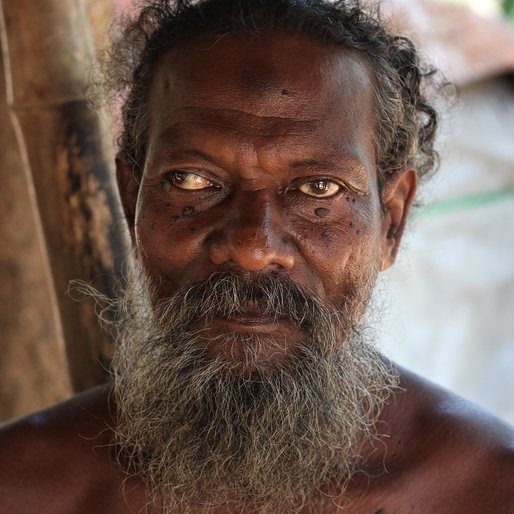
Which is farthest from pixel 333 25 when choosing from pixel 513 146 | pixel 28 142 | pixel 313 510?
pixel 513 146

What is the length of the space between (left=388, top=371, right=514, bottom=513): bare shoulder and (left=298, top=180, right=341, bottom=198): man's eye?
642mm

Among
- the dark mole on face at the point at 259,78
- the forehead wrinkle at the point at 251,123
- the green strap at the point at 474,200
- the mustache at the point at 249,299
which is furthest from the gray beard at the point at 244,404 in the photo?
the green strap at the point at 474,200

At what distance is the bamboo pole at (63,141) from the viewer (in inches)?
110

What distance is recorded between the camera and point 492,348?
5.73m

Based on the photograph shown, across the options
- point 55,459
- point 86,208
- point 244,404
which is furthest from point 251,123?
point 55,459

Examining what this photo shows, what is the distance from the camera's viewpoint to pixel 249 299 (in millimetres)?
2107

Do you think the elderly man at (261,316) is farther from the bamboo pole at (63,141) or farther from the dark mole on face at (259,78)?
the bamboo pole at (63,141)

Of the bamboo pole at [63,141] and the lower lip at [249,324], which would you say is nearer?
the lower lip at [249,324]

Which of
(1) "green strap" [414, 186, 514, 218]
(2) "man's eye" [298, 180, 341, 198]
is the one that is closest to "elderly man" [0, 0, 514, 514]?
(2) "man's eye" [298, 180, 341, 198]

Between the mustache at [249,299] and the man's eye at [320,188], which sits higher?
the man's eye at [320,188]

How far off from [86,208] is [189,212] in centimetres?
61

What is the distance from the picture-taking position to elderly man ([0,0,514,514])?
2.17 m

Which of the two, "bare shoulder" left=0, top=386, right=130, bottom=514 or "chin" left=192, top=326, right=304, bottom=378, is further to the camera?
"bare shoulder" left=0, top=386, right=130, bottom=514

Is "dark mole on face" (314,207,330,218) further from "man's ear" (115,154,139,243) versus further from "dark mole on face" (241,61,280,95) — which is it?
"man's ear" (115,154,139,243)
